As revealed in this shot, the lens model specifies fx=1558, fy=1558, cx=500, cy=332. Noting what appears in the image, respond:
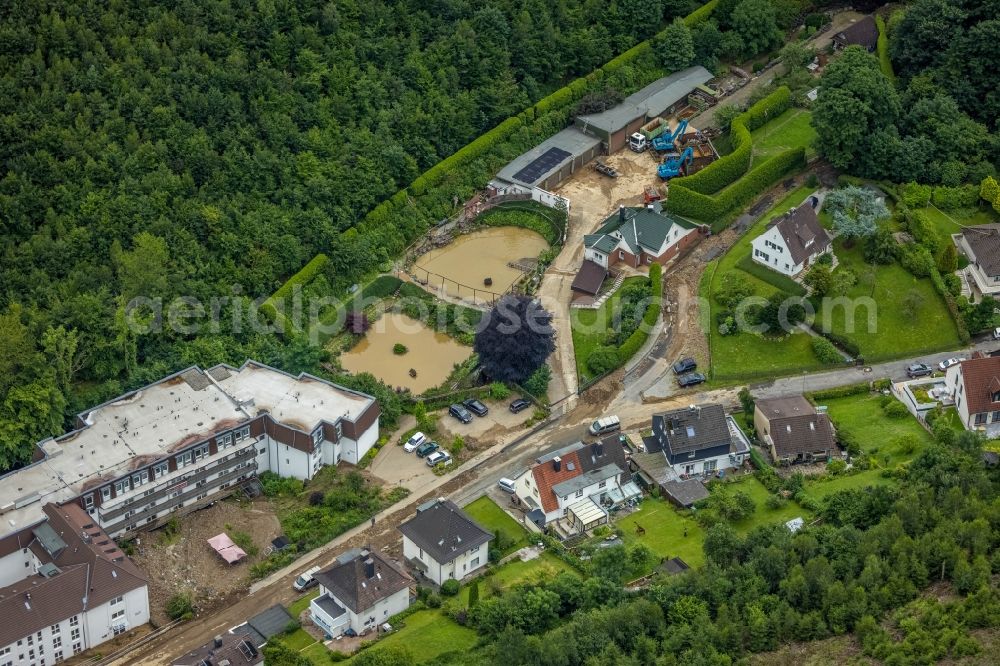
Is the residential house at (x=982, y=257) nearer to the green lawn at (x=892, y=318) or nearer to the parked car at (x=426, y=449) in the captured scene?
the green lawn at (x=892, y=318)

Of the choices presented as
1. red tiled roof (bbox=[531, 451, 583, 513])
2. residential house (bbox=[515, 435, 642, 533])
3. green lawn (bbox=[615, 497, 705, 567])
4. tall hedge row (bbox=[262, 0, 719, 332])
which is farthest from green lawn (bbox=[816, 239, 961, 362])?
tall hedge row (bbox=[262, 0, 719, 332])

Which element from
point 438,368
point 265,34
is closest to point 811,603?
point 438,368

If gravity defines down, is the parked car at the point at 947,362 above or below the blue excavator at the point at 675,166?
below

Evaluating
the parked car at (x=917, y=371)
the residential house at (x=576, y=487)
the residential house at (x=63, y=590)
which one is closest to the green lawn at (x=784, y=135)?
the parked car at (x=917, y=371)

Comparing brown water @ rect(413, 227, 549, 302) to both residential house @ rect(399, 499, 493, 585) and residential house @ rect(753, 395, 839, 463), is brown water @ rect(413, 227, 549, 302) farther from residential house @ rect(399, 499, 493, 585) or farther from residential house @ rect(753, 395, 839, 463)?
residential house @ rect(399, 499, 493, 585)

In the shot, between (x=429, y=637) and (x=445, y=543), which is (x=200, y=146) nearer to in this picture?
(x=445, y=543)

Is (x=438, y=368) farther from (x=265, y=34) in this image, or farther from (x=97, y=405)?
(x=265, y=34)

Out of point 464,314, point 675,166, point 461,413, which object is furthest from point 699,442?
point 675,166
